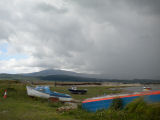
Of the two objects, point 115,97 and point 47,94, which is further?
point 47,94

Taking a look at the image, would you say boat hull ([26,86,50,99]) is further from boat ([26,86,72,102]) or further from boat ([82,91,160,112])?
boat ([82,91,160,112])

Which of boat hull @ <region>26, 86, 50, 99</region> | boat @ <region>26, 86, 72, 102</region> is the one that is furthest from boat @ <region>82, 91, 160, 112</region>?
boat hull @ <region>26, 86, 50, 99</region>

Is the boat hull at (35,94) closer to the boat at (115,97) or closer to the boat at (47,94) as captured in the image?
the boat at (47,94)

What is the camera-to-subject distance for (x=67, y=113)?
1063 centimetres

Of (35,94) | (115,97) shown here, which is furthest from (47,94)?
(115,97)

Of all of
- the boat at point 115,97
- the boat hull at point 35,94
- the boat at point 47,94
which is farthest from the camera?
the boat hull at point 35,94

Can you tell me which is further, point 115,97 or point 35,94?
point 35,94

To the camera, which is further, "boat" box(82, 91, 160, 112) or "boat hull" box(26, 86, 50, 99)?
"boat hull" box(26, 86, 50, 99)

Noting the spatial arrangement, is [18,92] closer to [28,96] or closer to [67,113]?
[28,96]

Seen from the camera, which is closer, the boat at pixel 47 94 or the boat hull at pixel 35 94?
the boat at pixel 47 94

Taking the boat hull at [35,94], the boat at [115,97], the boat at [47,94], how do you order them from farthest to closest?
1. the boat hull at [35,94]
2. the boat at [47,94]
3. the boat at [115,97]

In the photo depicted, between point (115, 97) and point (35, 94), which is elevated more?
point (115, 97)

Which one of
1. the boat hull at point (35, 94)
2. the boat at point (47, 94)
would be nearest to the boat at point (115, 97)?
the boat at point (47, 94)

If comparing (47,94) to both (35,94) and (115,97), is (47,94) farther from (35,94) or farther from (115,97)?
(115,97)
